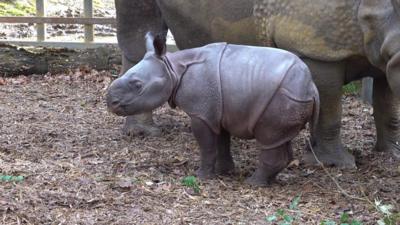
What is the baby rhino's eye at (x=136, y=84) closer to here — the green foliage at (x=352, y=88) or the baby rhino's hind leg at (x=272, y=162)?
the baby rhino's hind leg at (x=272, y=162)

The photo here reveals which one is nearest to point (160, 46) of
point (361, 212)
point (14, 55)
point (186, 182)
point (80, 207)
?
point (186, 182)

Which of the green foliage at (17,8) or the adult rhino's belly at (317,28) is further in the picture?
the green foliage at (17,8)

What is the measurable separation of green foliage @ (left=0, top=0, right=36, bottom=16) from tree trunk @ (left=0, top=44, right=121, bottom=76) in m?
3.07

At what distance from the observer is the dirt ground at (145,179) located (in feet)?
14.5

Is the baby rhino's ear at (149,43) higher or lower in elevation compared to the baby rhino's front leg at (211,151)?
higher

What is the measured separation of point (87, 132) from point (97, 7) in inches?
279

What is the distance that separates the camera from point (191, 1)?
629 centimetres

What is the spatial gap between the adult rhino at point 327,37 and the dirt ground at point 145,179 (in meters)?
0.30

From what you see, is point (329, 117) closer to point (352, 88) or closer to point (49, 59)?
point (352, 88)

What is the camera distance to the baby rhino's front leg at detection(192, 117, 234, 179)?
5070 mm

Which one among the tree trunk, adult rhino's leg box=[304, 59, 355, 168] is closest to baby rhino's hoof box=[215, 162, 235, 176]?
adult rhino's leg box=[304, 59, 355, 168]

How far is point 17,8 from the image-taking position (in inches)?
541

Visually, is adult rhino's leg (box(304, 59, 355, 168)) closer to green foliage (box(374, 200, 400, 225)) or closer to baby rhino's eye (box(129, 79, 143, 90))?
baby rhino's eye (box(129, 79, 143, 90))

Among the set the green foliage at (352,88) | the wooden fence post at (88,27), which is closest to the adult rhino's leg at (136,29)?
the green foliage at (352,88)
